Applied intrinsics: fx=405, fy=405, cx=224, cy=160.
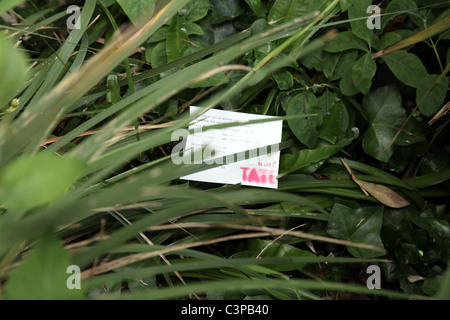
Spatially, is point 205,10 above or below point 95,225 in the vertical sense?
above

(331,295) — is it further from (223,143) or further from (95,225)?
(95,225)

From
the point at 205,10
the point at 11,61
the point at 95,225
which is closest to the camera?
the point at 11,61

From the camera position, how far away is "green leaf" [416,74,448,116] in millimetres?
804

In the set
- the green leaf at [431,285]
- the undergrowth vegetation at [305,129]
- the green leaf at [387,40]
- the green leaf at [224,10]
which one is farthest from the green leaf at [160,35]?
the green leaf at [431,285]

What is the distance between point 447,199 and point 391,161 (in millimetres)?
167

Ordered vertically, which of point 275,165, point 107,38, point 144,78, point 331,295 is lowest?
point 331,295

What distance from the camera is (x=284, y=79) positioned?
86 cm

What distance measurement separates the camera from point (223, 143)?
2.85 ft

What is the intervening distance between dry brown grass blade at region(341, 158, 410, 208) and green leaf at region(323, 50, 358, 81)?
0.19m

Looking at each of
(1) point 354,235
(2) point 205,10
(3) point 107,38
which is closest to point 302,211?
(1) point 354,235

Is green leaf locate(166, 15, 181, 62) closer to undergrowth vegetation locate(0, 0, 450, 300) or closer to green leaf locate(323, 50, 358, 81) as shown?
undergrowth vegetation locate(0, 0, 450, 300)

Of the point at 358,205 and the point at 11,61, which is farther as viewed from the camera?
the point at 358,205

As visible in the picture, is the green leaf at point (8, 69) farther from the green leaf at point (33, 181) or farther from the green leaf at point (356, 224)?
the green leaf at point (356, 224)

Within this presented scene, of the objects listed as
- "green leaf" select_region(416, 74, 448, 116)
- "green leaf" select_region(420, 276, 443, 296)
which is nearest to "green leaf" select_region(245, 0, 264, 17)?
"green leaf" select_region(416, 74, 448, 116)
